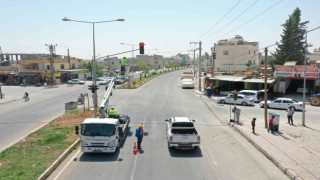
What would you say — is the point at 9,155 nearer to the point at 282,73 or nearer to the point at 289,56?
the point at 282,73

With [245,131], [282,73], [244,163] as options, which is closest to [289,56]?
[282,73]

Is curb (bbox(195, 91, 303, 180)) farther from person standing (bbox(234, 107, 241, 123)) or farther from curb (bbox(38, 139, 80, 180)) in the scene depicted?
curb (bbox(38, 139, 80, 180))

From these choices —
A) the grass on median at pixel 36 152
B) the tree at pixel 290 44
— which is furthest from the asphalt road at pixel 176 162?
the tree at pixel 290 44

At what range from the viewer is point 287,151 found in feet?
60.9

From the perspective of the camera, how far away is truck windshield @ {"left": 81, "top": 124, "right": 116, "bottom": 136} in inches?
725

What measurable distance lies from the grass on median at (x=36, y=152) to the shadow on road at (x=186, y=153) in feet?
20.1

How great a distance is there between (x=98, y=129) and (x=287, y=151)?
10313mm

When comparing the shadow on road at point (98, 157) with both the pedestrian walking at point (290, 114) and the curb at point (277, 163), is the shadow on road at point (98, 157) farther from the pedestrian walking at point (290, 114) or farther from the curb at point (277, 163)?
the pedestrian walking at point (290, 114)

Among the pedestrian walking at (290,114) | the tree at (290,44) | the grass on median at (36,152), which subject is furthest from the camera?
the tree at (290,44)

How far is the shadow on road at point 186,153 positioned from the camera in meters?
18.5

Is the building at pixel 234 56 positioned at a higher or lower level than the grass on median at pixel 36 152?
higher

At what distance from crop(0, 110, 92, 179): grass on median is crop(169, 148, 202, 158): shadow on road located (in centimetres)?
611

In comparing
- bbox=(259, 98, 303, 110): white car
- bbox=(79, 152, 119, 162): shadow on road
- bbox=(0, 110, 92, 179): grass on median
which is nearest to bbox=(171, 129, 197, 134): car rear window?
bbox=(79, 152, 119, 162): shadow on road

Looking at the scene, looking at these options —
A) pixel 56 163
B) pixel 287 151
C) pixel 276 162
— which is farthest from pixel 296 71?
pixel 56 163
